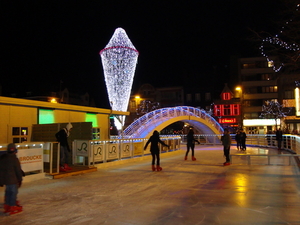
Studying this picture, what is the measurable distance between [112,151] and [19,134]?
4038 mm

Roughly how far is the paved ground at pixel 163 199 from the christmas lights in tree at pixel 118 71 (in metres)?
12.0

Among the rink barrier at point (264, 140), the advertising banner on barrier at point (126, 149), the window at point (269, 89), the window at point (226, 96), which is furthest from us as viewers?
the window at point (226, 96)

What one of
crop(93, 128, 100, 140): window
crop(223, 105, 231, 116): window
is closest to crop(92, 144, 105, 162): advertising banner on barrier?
crop(93, 128, 100, 140): window

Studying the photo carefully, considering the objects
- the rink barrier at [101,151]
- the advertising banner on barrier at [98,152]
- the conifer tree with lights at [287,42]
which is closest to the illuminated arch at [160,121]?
the rink barrier at [101,151]

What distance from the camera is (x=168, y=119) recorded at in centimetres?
2811

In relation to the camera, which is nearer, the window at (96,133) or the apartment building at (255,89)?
the window at (96,133)

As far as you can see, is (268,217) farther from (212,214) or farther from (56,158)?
(56,158)

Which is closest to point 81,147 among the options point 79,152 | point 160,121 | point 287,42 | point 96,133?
point 79,152

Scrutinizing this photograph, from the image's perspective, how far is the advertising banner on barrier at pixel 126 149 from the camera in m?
14.1

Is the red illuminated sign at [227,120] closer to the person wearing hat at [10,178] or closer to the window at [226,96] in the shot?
the window at [226,96]

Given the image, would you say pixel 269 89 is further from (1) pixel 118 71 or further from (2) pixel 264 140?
(1) pixel 118 71

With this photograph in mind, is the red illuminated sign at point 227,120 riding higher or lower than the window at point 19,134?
higher

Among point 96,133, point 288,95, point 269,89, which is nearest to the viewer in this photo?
point 96,133

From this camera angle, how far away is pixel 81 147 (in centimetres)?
1191
